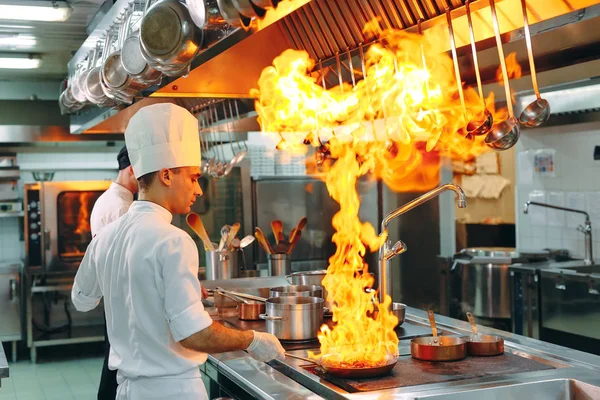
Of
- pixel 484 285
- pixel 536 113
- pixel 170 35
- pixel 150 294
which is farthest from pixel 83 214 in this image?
pixel 536 113

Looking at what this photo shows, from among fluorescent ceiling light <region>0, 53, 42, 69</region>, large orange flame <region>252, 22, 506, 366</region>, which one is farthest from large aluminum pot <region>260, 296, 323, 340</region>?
fluorescent ceiling light <region>0, 53, 42, 69</region>

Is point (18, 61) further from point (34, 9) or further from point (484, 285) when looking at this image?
point (484, 285)

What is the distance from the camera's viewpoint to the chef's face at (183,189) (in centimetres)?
233

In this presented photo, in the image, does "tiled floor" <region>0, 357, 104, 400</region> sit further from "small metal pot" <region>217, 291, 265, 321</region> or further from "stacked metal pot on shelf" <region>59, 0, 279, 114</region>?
"small metal pot" <region>217, 291, 265, 321</region>

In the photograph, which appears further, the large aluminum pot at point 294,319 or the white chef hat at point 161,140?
the large aluminum pot at point 294,319

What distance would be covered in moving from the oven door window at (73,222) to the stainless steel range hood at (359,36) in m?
4.49

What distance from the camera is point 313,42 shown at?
3.23m

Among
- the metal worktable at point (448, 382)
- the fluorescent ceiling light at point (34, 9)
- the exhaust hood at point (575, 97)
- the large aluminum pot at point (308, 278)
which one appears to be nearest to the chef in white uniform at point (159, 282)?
the metal worktable at point (448, 382)


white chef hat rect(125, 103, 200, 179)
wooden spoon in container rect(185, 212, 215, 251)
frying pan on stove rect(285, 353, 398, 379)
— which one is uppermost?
white chef hat rect(125, 103, 200, 179)

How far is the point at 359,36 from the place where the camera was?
296 cm

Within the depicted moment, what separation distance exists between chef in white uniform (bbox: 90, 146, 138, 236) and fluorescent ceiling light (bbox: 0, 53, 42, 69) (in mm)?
2708

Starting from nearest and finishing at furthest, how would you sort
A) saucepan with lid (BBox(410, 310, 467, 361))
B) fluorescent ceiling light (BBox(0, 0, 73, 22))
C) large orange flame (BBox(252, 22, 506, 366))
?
saucepan with lid (BBox(410, 310, 467, 361))
large orange flame (BBox(252, 22, 506, 366))
fluorescent ceiling light (BBox(0, 0, 73, 22))

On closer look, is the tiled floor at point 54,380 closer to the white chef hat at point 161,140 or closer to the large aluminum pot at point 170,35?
the large aluminum pot at point 170,35

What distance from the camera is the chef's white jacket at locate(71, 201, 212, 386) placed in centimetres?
212
